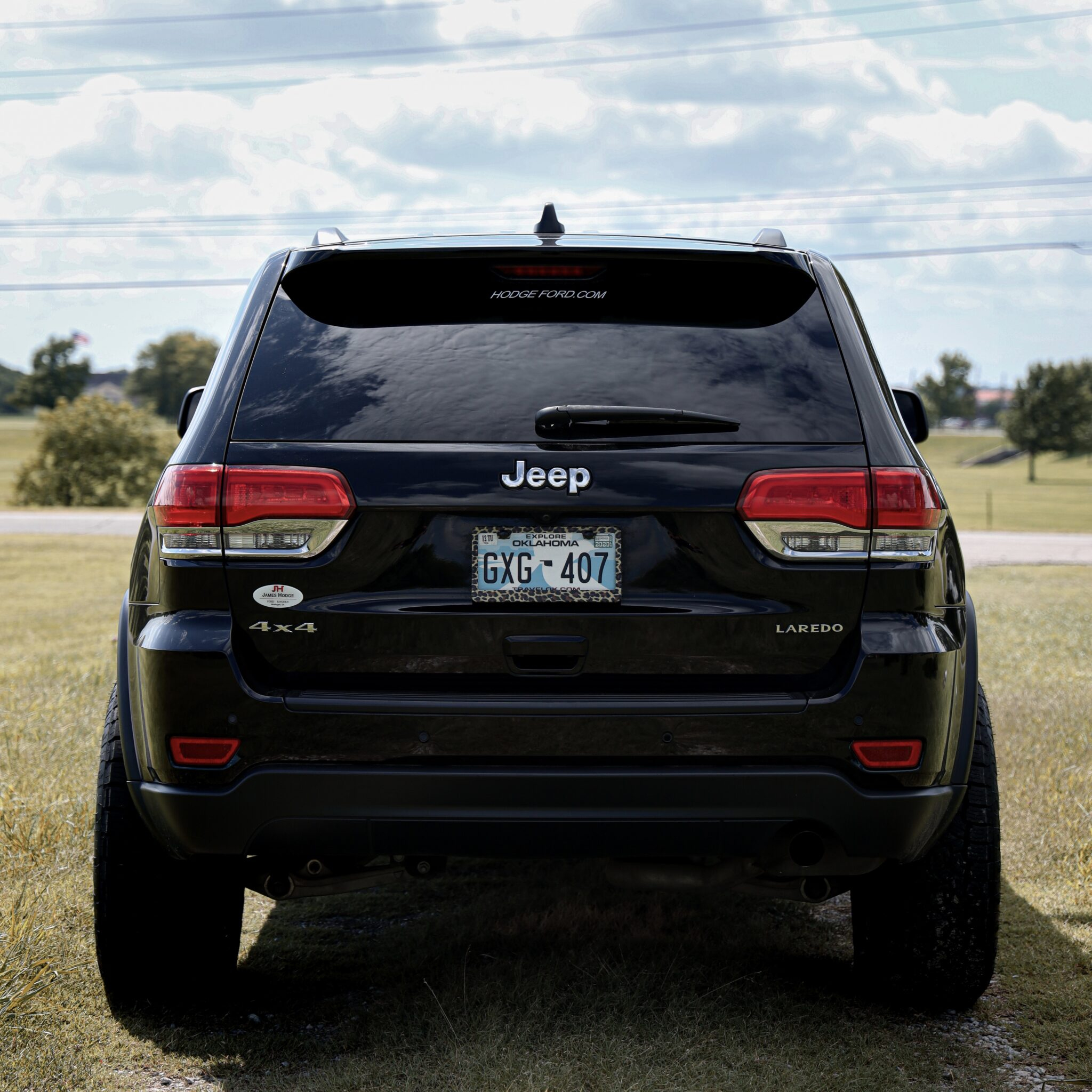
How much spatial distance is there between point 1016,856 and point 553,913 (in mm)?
1881

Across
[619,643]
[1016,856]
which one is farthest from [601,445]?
[1016,856]

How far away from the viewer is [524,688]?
Answer: 269cm

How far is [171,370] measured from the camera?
10512 centimetres

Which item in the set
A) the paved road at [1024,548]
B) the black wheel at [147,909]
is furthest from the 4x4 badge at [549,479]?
the paved road at [1024,548]

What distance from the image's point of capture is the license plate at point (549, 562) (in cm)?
268

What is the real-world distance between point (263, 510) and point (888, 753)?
1435 mm

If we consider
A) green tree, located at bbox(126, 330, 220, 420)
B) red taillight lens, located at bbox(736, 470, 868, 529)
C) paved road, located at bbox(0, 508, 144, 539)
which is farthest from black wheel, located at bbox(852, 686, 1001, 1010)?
green tree, located at bbox(126, 330, 220, 420)

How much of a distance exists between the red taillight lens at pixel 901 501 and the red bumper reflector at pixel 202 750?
1467mm

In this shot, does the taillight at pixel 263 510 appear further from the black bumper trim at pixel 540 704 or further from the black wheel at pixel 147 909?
the black wheel at pixel 147 909

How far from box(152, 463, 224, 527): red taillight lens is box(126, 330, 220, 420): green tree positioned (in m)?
99.3

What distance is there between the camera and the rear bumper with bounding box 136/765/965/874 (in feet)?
8.77

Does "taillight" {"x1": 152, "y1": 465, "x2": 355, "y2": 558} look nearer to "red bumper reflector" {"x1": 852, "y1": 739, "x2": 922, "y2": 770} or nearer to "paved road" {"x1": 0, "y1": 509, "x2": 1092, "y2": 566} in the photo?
"red bumper reflector" {"x1": 852, "y1": 739, "x2": 922, "y2": 770}

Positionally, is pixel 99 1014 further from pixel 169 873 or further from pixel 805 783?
pixel 805 783

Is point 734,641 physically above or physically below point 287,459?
below
